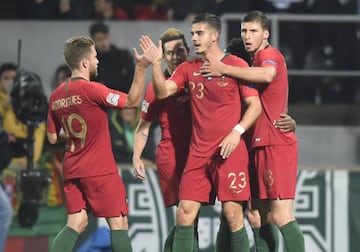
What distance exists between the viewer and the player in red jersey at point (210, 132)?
10438 millimetres

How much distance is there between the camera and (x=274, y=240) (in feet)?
36.1

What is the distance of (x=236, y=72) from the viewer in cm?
1031

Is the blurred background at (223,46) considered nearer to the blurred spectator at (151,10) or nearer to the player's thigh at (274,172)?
the blurred spectator at (151,10)

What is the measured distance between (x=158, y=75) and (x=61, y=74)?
449cm

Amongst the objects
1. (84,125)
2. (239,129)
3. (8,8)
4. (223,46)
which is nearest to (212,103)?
(239,129)

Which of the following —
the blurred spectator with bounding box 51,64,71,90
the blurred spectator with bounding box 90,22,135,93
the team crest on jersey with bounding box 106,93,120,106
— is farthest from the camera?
the blurred spectator with bounding box 90,22,135,93

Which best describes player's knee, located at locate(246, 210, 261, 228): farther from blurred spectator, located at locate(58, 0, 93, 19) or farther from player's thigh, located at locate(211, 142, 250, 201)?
blurred spectator, located at locate(58, 0, 93, 19)

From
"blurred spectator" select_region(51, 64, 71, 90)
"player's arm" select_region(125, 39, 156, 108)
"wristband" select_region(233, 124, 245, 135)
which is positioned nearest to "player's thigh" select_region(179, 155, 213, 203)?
"wristband" select_region(233, 124, 245, 135)

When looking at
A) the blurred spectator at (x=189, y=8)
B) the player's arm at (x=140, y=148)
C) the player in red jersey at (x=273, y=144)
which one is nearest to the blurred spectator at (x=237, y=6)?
the blurred spectator at (x=189, y=8)

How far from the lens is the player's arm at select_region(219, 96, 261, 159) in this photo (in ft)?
33.6

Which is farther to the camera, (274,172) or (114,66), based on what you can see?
(114,66)

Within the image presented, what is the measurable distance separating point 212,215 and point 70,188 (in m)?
3.09

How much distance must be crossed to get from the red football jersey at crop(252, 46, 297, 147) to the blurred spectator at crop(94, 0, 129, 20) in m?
4.97

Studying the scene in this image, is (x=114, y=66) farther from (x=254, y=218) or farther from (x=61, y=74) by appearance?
(x=254, y=218)
